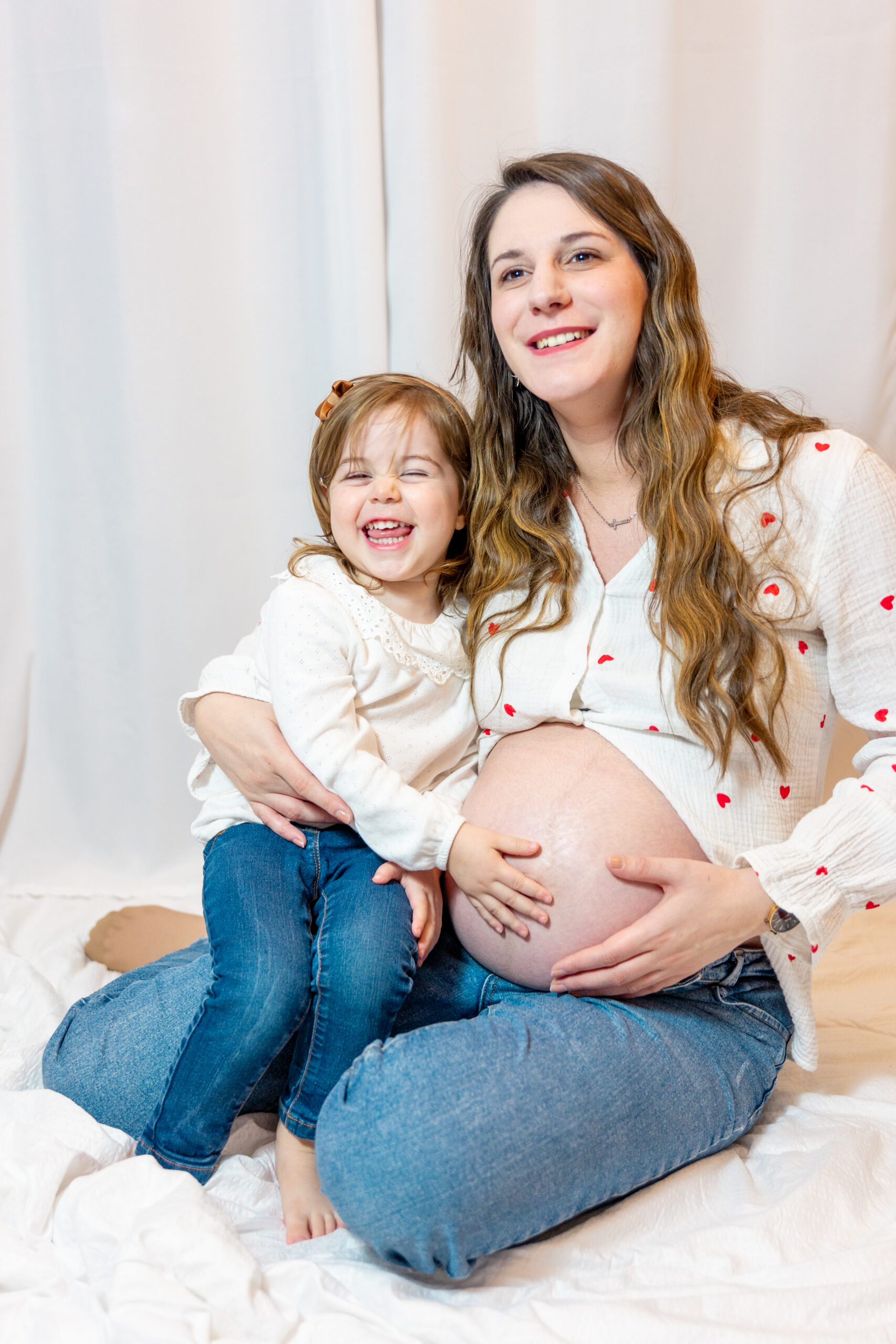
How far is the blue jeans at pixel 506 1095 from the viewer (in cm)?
110

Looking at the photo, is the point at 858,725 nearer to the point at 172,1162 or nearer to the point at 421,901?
the point at 421,901

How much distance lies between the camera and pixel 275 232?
2.05m

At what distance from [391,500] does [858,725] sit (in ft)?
2.19

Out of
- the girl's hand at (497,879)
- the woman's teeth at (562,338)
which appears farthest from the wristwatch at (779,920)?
the woman's teeth at (562,338)

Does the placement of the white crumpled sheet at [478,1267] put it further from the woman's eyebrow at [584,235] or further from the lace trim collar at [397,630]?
the woman's eyebrow at [584,235]

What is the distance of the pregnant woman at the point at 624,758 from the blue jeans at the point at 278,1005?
10 centimetres

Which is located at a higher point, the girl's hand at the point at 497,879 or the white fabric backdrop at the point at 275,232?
the white fabric backdrop at the point at 275,232

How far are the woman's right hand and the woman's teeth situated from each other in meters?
0.61

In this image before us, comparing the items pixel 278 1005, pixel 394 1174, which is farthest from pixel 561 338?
pixel 394 1174

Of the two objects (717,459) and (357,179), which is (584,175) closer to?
(717,459)

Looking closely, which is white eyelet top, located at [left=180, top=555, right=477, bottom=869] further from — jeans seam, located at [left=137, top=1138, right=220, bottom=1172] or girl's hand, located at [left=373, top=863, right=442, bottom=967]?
jeans seam, located at [left=137, top=1138, right=220, bottom=1172]

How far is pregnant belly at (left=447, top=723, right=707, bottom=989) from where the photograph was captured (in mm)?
1298

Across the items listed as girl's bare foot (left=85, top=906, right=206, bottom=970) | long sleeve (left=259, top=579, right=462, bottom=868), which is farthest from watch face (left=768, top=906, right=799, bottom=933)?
girl's bare foot (left=85, top=906, right=206, bottom=970)

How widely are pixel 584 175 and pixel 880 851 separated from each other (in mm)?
911
